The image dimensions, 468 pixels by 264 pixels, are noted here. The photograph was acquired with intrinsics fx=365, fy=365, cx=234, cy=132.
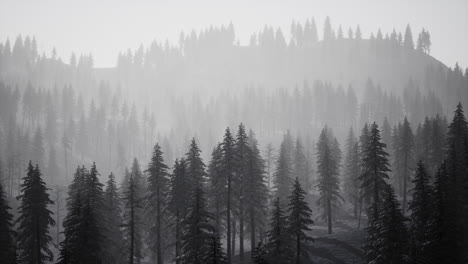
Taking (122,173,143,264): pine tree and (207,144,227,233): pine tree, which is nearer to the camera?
(122,173,143,264): pine tree

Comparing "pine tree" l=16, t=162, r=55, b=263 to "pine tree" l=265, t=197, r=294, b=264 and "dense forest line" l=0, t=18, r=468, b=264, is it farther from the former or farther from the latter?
"pine tree" l=265, t=197, r=294, b=264

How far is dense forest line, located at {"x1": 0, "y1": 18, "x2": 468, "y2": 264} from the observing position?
32.6m

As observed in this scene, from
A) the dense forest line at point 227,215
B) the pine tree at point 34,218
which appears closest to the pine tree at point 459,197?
the dense forest line at point 227,215

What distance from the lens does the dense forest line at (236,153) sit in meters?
32.6

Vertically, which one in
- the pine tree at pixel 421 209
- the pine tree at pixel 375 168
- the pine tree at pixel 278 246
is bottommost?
the pine tree at pixel 278 246

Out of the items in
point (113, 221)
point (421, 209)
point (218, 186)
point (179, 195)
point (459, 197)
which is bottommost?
point (113, 221)

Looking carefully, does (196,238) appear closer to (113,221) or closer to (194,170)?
(194,170)

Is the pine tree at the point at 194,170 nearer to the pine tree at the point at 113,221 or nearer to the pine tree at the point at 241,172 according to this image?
the pine tree at the point at 241,172

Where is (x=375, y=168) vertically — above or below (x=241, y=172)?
below

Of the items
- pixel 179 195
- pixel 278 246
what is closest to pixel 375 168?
pixel 278 246

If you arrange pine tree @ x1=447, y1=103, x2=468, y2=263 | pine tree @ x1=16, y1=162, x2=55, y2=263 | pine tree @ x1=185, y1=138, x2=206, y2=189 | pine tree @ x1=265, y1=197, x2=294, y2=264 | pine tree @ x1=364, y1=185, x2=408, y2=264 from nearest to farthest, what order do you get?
pine tree @ x1=364, y1=185, x2=408, y2=264, pine tree @ x1=447, y1=103, x2=468, y2=263, pine tree @ x1=265, y1=197, x2=294, y2=264, pine tree @ x1=16, y1=162, x2=55, y2=263, pine tree @ x1=185, y1=138, x2=206, y2=189

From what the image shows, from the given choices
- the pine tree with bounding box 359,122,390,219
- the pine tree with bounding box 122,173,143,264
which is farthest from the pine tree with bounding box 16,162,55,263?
the pine tree with bounding box 359,122,390,219

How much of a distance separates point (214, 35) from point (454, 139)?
161305mm

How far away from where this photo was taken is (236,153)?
38.8m
